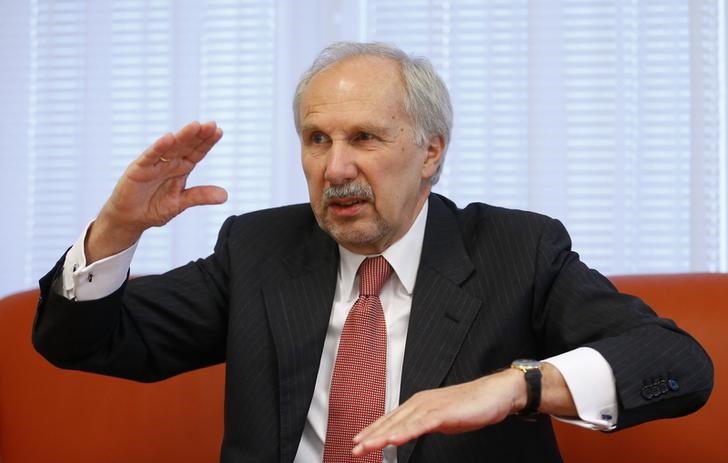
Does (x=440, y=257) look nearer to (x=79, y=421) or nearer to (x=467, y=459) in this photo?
(x=467, y=459)

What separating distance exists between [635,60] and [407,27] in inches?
25.9

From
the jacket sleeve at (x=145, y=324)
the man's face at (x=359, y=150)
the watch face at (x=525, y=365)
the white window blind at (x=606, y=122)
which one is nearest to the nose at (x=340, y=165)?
the man's face at (x=359, y=150)

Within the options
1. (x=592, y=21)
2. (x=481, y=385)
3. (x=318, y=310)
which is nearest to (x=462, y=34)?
(x=592, y=21)

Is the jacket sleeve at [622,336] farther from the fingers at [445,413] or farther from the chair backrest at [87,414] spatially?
the chair backrest at [87,414]

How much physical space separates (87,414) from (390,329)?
639 millimetres

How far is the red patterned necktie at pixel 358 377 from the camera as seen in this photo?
1566mm

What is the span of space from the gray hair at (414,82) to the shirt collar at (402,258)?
17 centimetres

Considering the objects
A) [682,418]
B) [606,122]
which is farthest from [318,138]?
[606,122]

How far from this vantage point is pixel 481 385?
1.24 m

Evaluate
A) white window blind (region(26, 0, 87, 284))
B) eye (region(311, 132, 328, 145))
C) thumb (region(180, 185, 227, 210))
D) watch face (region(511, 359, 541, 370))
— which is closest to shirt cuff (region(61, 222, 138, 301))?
thumb (region(180, 185, 227, 210))

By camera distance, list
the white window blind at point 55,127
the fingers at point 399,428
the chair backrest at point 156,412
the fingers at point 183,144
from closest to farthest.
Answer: the fingers at point 399,428 < the fingers at point 183,144 < the chair backrest at point 156,412 < the white window blind at point 55,127

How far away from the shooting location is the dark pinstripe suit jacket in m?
1.53

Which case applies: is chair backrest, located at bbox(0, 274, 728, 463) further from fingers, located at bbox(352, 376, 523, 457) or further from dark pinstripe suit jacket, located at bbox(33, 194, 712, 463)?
fingers, located at bbox(352, 376, 523, 457)

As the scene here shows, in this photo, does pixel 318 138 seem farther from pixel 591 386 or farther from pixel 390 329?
pixel 591 386
